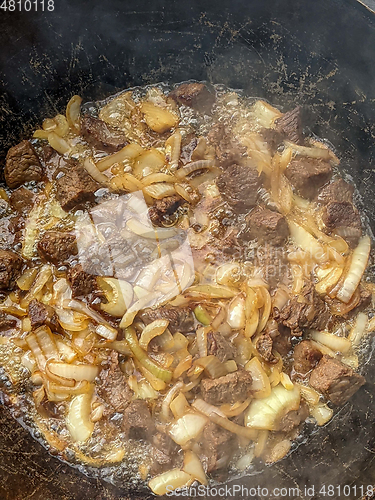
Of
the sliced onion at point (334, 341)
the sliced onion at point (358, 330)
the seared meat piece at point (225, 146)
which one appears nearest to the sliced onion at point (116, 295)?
the seared meat piece at point (225, 146)

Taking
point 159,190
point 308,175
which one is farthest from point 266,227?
point 159,190

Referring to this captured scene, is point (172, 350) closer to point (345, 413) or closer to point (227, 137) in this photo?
point (345, 413)

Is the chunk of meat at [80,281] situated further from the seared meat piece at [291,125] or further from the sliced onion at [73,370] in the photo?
the seared meat piece at [291,125]

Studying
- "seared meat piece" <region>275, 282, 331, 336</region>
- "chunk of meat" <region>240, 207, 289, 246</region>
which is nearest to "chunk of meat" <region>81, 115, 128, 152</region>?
"chunk of meat" <region>240, 207, 289, 246</region>

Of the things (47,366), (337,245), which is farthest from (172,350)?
(337,245)

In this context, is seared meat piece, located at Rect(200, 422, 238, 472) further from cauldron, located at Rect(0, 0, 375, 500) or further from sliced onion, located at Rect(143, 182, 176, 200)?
sliced onion, located at Rect(143, 182, 176, 200)

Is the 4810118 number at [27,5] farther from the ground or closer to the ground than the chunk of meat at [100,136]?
farther from the ground
